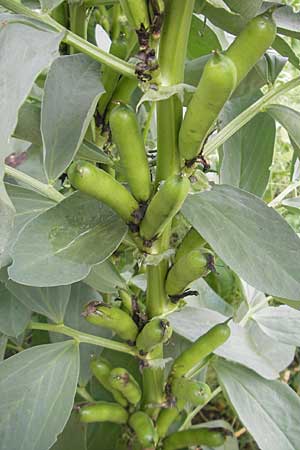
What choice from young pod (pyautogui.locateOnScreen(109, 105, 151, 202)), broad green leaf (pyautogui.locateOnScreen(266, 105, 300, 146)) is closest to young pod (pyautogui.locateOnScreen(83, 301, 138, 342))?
young pod (pyautogui.locateOnScreen(109, 105, 151, 202))

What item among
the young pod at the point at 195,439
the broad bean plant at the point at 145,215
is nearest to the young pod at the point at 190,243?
the broad bean plant at the point at 145,215

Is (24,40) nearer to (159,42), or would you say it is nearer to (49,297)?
(159,42)

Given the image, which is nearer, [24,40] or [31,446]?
[24,40]

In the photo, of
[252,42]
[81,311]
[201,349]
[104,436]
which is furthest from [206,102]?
[104,436]

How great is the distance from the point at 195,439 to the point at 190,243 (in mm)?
233

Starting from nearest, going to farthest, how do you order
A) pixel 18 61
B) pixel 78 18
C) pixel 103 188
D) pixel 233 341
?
pixel 18 61
pixel 103 188
pixel 78 18
pixel 233 341

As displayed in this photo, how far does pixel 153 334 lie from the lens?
0.50 meters

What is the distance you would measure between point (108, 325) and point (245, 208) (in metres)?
0.16

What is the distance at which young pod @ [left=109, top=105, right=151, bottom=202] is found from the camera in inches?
15.5

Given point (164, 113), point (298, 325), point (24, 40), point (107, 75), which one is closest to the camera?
point (24, 40)

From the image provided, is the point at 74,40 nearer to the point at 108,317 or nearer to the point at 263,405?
the point at 108,317

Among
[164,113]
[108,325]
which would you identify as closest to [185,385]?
[108,325]

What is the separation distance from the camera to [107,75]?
53 cm

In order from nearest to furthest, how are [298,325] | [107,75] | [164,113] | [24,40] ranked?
[24,40]
[164,113]
[107,75]
[298,325]
